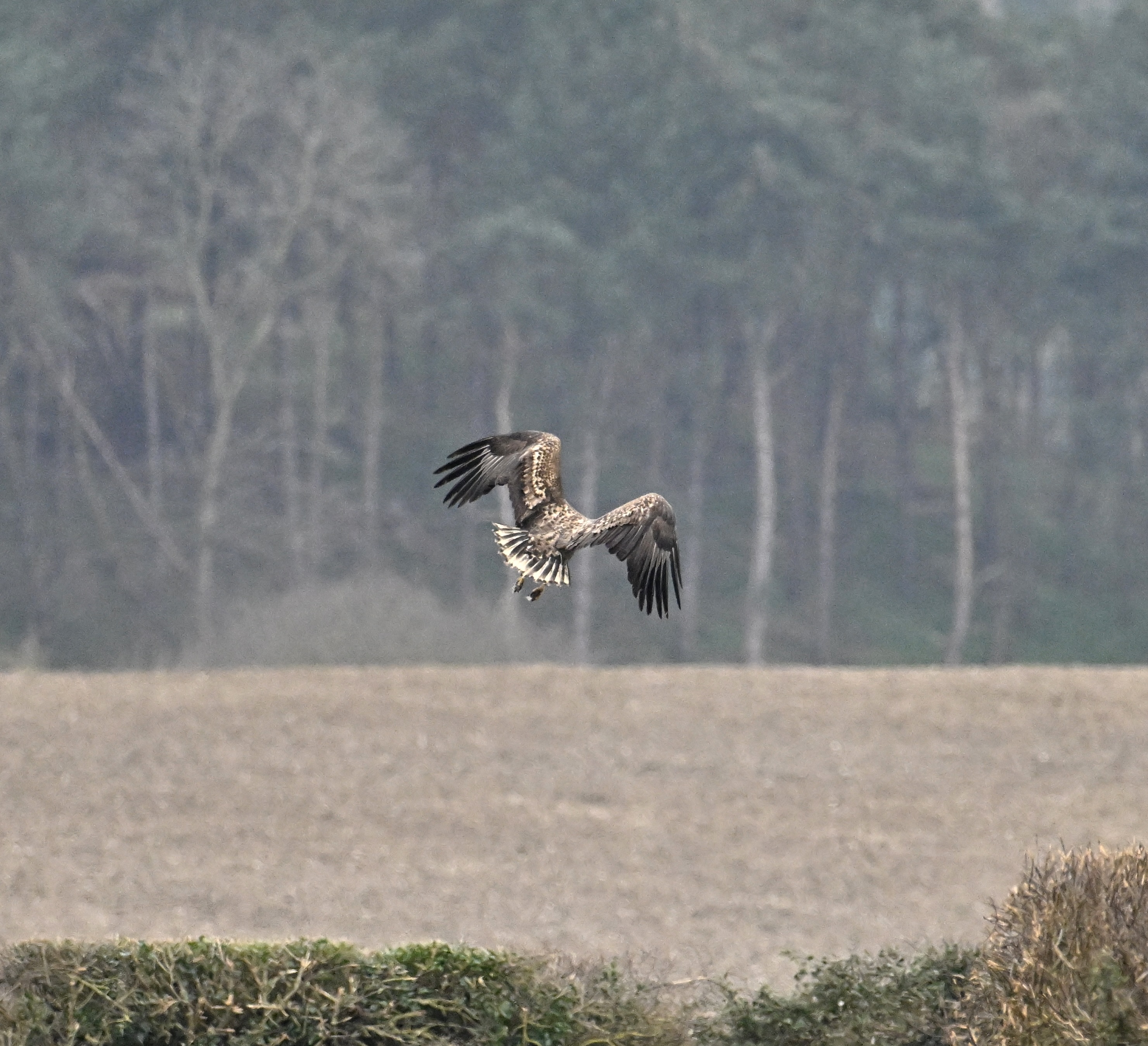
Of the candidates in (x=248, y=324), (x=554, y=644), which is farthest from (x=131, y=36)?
(x=554, y=644)

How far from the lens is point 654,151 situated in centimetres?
4550

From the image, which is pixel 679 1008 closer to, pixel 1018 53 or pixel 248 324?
pixel 248 324

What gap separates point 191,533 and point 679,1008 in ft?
123

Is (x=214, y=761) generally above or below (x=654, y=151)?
below

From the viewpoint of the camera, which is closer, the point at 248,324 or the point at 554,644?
the point at 554,644

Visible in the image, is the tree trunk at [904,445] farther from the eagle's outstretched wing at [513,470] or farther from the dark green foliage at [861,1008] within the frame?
the eagle's outstretched wing at [513,470]

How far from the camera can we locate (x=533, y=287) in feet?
151

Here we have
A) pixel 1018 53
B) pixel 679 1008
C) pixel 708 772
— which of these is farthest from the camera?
pixel 1018 53

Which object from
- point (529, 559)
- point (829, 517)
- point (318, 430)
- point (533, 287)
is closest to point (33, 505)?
point (318, 430)

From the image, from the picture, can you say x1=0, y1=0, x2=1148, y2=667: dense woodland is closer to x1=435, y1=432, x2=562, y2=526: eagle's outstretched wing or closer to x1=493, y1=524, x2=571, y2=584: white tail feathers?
x1=435, y1=432, x2=562, y2=526: eagle's outstretched wing

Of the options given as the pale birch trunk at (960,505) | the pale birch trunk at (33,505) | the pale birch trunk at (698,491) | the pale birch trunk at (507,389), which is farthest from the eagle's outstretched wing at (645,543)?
the pale birch trunk at (698,491)

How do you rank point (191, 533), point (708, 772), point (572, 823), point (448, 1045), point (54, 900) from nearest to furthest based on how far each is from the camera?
point (448, 1045)
point (54, 900)
point (572, 823)
point (708, 772)
point (191, 533)

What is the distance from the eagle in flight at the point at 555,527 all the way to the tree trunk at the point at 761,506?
39.9m

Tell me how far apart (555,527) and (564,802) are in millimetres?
13984
